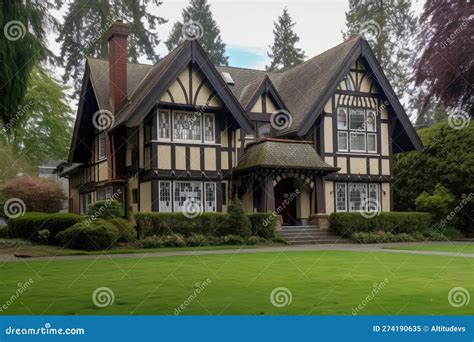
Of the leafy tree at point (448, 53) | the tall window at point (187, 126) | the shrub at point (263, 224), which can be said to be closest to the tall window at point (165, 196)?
the tall window at point (187, 126)

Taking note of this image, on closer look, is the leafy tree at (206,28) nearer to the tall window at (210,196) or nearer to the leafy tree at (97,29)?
the leafy tree at (97,29)

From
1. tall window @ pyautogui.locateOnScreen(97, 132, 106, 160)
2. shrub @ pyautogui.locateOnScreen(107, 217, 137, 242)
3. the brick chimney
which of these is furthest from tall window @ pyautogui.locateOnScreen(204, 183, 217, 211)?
tall window @ pyautogui.locateOnScreen(97, 132, 106, 160)

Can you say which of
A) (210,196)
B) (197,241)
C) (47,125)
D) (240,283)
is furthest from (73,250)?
(47,125)

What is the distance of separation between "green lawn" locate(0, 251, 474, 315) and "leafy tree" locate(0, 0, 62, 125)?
13.2ft

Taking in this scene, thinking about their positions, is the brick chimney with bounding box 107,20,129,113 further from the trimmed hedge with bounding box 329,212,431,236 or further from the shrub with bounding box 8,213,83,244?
the trimmed hedge with bounding box 329,212,431,236

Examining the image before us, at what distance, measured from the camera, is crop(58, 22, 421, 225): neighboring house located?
25609 mm

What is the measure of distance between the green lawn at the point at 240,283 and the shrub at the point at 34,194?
797 inches

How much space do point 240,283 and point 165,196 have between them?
1530 centimetres

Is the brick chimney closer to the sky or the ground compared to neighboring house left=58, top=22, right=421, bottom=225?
closer to the sky

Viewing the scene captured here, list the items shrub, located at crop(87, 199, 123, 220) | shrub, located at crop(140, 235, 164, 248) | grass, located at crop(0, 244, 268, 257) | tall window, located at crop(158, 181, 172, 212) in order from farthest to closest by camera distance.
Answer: tall window, located at crop(158, 181, 172, 212) → shrub, located at crop(87, 199, 123, 220) → shrub, located at crop(140, 235, 164, 248) → grass, located at crop(0, 244, 268, 257)

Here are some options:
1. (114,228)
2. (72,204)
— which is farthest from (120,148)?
(72,204)

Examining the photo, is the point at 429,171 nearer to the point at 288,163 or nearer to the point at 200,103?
the point at 288,163

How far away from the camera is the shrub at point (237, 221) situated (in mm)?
23859

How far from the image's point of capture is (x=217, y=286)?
10258 mm
